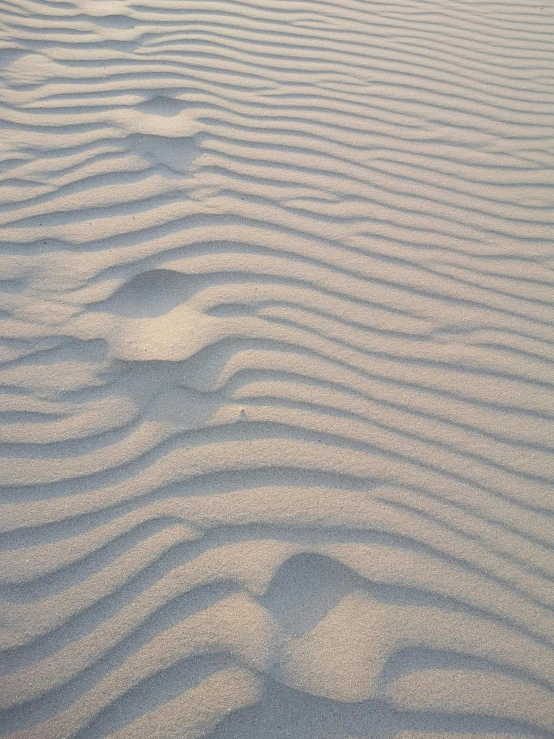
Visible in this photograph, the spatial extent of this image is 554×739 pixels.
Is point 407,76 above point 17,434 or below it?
above

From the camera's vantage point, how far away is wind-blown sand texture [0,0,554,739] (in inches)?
63.6

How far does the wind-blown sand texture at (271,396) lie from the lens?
63.6 inches

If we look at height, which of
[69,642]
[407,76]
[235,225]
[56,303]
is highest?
[407,76]

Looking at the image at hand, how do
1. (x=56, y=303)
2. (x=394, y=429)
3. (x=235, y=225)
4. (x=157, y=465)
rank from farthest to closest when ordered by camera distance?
1. (x=235, y=225)
2. (x=56, y=303)
3. (x=394, y=429)
4. (x=157, y=465)

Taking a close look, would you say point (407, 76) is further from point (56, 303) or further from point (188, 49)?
point (56, 303)

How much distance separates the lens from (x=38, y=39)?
12.0ft

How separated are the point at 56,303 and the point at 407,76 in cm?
255

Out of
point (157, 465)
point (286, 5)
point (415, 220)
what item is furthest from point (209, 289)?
point (286, 5)

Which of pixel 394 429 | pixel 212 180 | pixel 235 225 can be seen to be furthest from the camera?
pixel 212 180

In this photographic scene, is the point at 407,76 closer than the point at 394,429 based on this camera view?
No

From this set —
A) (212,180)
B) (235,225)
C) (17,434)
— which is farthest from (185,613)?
(212,180)

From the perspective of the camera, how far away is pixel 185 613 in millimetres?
1680

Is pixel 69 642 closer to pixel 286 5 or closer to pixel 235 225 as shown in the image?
pixel 235 225

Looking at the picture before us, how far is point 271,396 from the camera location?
2.14m
